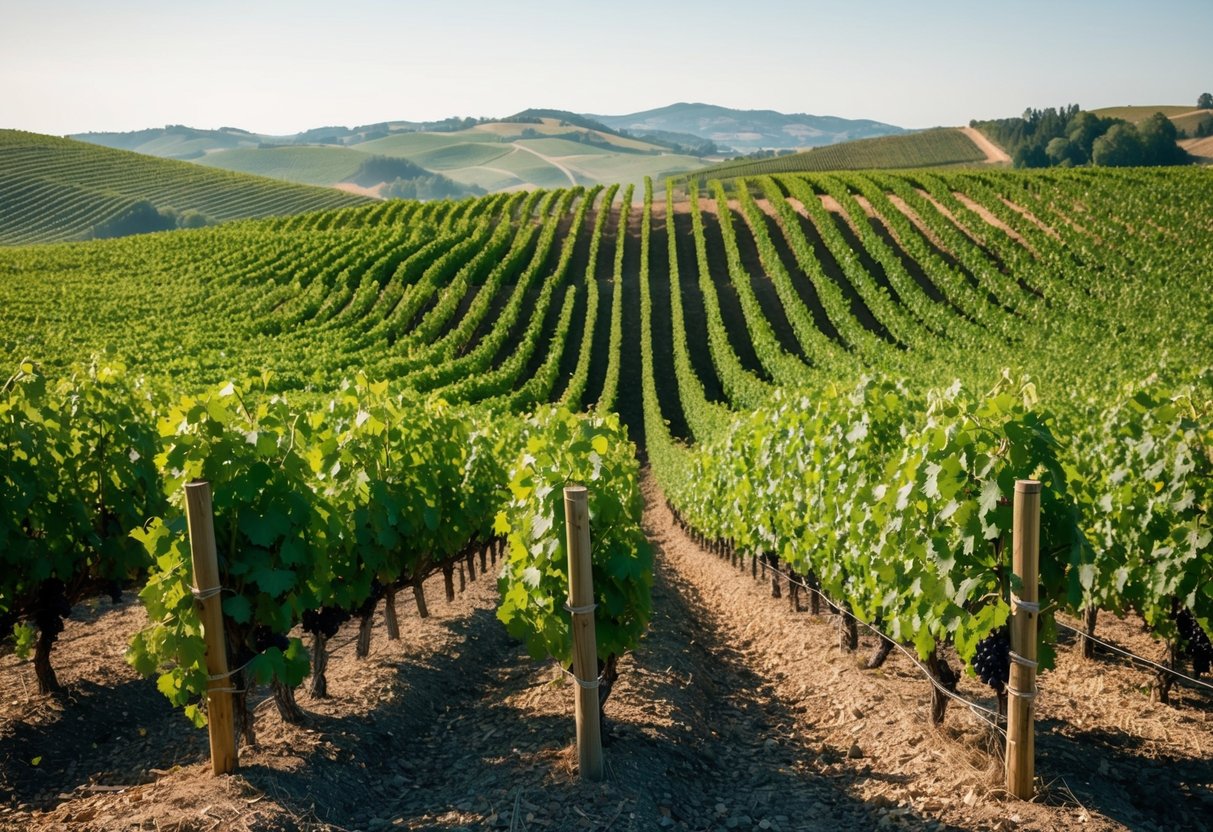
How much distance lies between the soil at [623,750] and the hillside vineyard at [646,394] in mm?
600

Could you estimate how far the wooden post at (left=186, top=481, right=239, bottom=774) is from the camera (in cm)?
481

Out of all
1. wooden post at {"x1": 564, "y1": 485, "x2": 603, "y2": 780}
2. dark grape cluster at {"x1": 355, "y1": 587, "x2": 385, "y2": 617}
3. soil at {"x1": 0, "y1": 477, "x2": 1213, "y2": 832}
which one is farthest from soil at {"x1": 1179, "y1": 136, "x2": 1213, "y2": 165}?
wooden post at {"x1": 564, "y1": 485, "x2": 603, "y2": 780}

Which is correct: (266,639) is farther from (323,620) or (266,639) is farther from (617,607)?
(617,607)

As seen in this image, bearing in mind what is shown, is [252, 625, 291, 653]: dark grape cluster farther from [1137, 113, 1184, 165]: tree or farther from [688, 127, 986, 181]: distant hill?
[1137, 113, 1184, 165]: tree

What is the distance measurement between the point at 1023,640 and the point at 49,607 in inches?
265

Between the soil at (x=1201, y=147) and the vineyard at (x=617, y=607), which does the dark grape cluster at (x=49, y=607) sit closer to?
the vineyard at (x=617, y=607)

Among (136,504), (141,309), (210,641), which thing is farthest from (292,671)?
(141,309)

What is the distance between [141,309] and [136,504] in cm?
3196

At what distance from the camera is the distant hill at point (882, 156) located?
288 feet

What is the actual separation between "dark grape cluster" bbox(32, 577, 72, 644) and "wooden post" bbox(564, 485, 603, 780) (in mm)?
4328

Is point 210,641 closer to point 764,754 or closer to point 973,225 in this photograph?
point 764,754

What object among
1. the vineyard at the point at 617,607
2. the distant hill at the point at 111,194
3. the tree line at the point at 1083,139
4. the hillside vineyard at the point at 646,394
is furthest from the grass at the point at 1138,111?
the vineyard at the point at 617,607

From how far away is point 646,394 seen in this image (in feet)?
105

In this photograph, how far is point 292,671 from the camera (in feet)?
17.4
